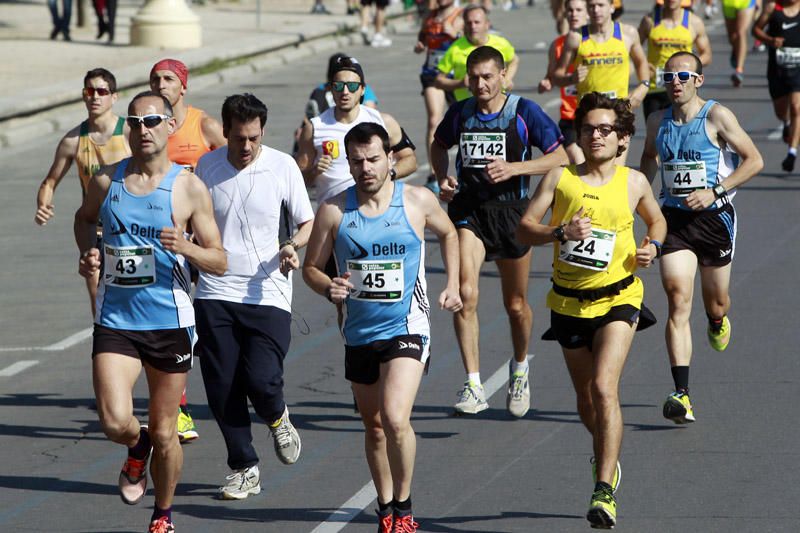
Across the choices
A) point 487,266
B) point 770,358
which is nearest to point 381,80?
point 487,266

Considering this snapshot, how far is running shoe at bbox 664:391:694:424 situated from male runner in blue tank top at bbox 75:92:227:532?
9.93 ft

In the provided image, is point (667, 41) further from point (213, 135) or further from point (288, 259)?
point (288, 259)

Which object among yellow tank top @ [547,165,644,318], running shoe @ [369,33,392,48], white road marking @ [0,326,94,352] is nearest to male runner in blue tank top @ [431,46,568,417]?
yellow tank top @ [547,165,644,318]

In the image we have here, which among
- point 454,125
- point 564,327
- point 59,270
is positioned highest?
point 454,125

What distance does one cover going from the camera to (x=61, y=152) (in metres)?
9.78

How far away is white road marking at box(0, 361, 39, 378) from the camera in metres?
11.1

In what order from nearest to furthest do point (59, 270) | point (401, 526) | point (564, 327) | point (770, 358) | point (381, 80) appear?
point (401, 526)
point (564, 327)
point (770, 358)
point (59, 270)
point (381, 80)

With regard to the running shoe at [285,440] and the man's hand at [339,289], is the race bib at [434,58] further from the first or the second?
the man's hand at [339,289]

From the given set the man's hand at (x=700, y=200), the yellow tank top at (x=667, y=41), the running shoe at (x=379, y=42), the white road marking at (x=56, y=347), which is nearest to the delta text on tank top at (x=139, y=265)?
the man's hand at (x=700, y=200)

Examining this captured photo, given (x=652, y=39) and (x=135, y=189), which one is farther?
(x=652, y=39)

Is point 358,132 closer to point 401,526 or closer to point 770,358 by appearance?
point 401,526

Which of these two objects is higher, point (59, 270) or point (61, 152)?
point (61, 152)

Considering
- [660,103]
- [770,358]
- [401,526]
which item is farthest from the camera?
[660,103]

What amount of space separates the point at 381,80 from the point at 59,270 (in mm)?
13044
